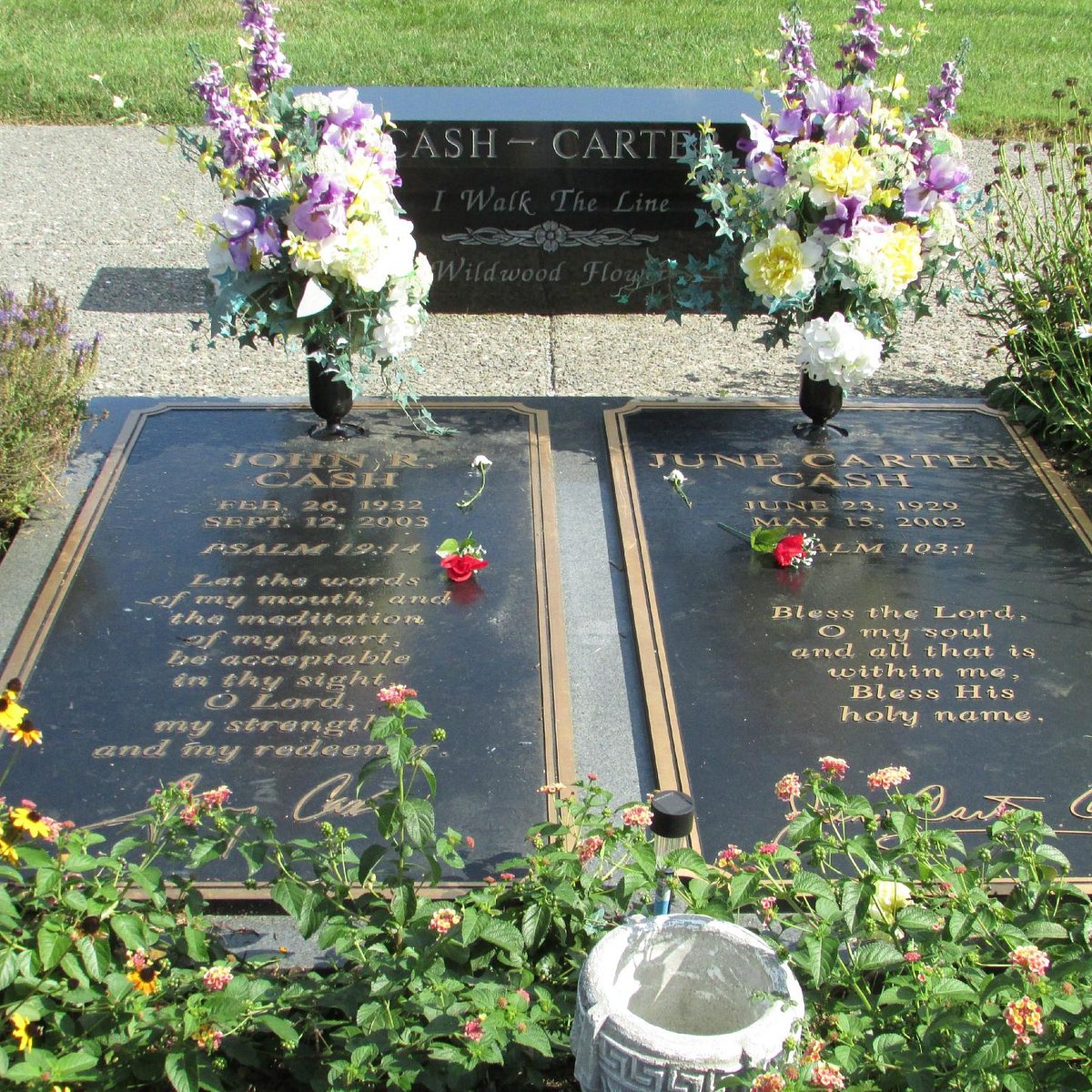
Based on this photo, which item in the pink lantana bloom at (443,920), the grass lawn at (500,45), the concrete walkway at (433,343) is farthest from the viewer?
the grass lawn at (500,45)

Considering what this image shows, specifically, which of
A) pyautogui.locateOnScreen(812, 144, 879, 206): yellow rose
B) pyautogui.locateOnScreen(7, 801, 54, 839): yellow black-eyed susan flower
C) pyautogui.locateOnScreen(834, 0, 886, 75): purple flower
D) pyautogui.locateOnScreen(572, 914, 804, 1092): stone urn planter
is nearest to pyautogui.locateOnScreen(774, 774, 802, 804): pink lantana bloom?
pyautogui.locateOnScreen(572, 914, 804, 1092): stone urn planter

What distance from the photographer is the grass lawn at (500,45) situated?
982 cm

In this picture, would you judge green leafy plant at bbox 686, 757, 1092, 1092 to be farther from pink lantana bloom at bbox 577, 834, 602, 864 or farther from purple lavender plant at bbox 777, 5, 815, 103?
purple lavender plant at bbox 777, 5, 815, 103

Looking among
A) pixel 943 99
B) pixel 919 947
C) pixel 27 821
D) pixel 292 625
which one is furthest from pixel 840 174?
pixel 27 821

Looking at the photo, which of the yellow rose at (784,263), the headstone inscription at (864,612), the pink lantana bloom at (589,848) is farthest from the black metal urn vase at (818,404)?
the pink lantana bloom at (589,848)

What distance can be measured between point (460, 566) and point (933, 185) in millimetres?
1921

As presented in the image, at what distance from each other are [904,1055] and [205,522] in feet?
8.09

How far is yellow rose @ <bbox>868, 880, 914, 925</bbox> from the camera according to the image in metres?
2.29

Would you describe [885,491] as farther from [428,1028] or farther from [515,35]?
[515,35]

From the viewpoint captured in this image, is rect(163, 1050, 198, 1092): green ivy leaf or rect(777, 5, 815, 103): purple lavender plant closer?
rect(163, 1050, 198, 1092): green ivy leaf

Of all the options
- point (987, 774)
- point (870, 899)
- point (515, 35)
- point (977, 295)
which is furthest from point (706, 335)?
point (515, 35)

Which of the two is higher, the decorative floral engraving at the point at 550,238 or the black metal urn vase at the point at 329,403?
the decorative floral engraving at the point at 550,238

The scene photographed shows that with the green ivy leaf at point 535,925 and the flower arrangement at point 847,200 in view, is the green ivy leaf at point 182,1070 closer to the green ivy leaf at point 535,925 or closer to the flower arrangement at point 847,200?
the green ivy leaf at point 535,925

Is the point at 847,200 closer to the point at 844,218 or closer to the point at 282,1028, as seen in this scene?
the point at 844,218
